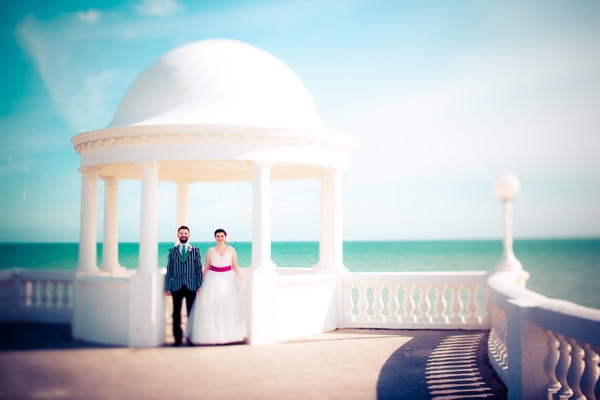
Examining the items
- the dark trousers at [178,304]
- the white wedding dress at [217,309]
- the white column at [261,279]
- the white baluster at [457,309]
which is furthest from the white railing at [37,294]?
the white baluster at [457,309]

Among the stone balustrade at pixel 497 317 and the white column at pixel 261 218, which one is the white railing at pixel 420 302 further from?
the white column at pixel 261 218

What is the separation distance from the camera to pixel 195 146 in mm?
10914

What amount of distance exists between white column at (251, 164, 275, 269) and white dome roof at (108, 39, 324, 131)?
3.39ft

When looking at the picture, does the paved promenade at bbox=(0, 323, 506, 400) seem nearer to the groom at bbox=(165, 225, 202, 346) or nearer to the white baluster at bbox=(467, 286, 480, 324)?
the groom at bbox=(165, 225, 202, 346)

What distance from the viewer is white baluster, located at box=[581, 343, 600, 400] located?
541 centimetres

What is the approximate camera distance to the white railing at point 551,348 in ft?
17.8

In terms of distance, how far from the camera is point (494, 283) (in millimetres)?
9031

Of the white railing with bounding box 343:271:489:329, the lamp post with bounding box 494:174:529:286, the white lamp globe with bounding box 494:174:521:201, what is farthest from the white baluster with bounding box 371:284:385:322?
the white lamp globe with bounding box 494:174:521:201

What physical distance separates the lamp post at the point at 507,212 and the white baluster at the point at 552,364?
19.6 feet

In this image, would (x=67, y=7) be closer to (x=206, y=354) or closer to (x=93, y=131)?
(x=93, y=131)

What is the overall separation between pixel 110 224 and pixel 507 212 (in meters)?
9.09

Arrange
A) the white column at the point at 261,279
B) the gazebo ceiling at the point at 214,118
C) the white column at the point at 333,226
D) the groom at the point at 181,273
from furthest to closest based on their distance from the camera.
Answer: the white column at the point at 333,226 < the white column at the point at 261,279 < the gazebo ceiling at the point at 214,118 < the groom at the point at 181,273

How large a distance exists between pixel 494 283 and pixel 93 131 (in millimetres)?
7930

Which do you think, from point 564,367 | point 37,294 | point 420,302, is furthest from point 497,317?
point 37,294
